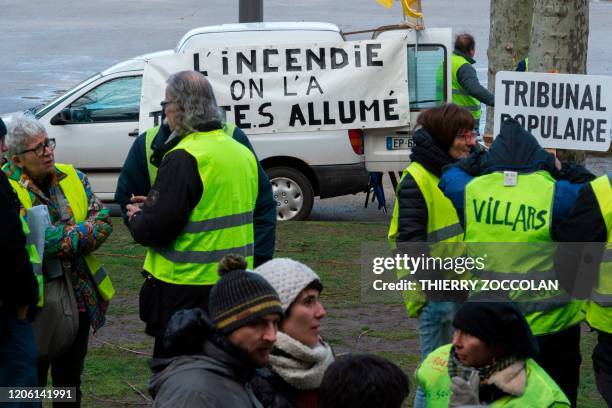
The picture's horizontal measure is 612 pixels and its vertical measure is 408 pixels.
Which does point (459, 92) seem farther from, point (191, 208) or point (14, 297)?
point (14, 297)

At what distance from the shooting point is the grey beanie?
173 inches

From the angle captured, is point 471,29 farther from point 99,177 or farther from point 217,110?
point 217,110

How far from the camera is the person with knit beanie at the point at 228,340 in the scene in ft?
12.4

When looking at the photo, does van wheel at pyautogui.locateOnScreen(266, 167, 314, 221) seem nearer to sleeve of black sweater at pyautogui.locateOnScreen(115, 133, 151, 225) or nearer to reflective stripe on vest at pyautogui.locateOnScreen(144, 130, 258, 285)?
sleeve of black sweater at pyautogui.locateOnScreen(115, 133, 151, 225)

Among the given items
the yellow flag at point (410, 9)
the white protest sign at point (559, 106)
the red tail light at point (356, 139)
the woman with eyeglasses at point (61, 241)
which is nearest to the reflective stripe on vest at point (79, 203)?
the woman with eyeglasses at point (61, 241)

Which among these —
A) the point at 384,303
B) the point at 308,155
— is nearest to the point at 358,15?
the point at 308,155

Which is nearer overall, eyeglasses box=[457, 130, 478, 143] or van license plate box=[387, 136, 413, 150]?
eyeglasses box=[457, 130, 478, 143]

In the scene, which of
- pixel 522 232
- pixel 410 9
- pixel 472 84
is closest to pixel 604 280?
pixel 522 232

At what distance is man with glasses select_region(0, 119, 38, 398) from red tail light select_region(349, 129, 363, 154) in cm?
729

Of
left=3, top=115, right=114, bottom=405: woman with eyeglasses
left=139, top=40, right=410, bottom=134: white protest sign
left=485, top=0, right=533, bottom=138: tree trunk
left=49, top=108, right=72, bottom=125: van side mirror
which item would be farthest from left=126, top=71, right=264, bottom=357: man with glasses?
left=485, top=0, right=533, bottom=138: tree trunk

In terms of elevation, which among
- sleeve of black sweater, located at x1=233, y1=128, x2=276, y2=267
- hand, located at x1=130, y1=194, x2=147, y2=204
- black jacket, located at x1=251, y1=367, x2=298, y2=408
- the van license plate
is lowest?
the van license plate

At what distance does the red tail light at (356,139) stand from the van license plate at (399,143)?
0.93 ft

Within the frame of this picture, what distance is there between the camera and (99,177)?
42.6ft

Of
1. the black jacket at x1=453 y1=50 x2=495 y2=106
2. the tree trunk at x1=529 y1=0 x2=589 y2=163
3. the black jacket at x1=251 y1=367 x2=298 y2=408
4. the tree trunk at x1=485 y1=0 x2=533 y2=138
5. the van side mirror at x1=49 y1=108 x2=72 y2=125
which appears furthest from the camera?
the tree trunk at x1=485 y1=0 x2=533 y2=138
